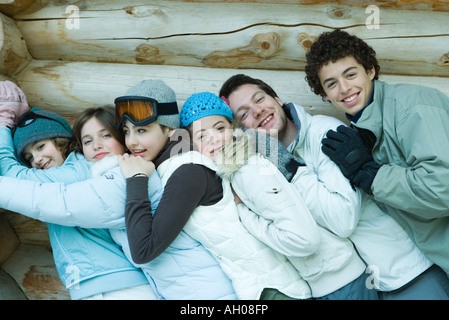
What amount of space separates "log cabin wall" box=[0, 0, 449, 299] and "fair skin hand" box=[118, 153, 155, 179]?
3.35ft

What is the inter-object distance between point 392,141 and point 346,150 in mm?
304

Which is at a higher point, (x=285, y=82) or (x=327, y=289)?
(x=285, y=82)

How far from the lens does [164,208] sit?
261cm

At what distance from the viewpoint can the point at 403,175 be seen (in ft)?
8.47

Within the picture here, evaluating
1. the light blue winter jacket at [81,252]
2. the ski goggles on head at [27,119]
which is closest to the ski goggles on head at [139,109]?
the light blue winter jacket at [81,252]

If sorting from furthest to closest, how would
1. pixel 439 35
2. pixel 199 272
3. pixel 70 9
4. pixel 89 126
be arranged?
pixel 70 9 < pixel 439 35 < pixel 89 126 < pixel 199 272

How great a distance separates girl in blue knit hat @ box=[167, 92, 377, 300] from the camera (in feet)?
8.47

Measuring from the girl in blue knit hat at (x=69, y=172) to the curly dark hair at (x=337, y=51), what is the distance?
62.7 inches

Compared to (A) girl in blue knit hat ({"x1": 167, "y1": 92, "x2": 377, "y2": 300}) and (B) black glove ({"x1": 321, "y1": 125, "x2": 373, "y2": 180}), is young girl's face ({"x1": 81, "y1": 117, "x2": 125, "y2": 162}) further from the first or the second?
(B) black glove ({"x1": 321, "y1": 125, "x2": 373, "y2": 180})

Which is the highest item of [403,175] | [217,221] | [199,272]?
[403,175]

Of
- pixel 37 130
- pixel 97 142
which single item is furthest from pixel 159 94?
pixel 37 130

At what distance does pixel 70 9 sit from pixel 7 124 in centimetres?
125

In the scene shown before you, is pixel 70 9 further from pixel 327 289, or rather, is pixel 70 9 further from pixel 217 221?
pixel 327 289
